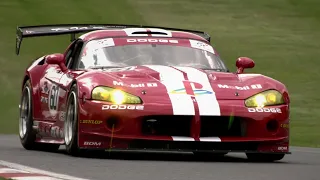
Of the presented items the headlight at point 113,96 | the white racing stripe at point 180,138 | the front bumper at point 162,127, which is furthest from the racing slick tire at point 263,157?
the headlight at point 113,96

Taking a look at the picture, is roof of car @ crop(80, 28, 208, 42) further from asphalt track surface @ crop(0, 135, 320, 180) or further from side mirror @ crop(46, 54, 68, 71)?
asphalt track surface @ crop(0, 135, 320, 180)

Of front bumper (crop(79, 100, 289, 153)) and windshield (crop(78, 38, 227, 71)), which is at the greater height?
windshield (crop(78, 38, 227, 71))

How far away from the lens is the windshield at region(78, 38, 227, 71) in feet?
40.4

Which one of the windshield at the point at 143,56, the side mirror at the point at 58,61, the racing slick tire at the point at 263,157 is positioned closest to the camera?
the racing slick tire at the point at 263,157

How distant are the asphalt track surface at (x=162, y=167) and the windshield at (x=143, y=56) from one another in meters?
0.97

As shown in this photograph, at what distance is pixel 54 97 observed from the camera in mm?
12586

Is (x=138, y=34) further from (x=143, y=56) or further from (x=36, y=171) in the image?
(x=36, y=171)

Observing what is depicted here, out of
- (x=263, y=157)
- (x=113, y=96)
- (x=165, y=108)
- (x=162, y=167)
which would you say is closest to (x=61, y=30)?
(x=113, y=96)

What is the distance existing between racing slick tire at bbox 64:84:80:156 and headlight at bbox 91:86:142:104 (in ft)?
1.03

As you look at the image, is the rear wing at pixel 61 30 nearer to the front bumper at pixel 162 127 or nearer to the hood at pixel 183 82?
the hood at pixel 183 82

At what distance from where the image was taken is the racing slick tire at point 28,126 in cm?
1373

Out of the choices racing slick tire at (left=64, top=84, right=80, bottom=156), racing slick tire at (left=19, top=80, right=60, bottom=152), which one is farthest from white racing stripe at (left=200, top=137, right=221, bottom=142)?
racing slick tire at (left=19, top=80, right=60, bottom=152)

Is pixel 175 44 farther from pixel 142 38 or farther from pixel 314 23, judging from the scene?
pixel 314 23

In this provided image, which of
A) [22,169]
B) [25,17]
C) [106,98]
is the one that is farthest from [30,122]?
[25,17]
